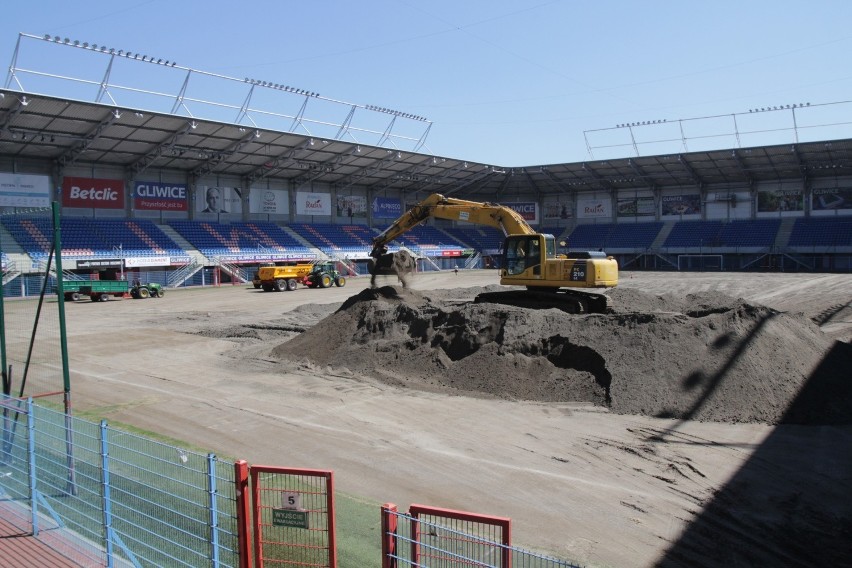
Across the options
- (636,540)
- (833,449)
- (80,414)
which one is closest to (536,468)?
(636,540)

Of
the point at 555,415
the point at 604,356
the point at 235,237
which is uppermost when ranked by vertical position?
the point at 235,237

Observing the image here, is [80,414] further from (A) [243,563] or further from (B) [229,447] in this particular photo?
(A) [243,563]

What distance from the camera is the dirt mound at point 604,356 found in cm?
1305

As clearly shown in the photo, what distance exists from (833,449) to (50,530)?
37.3 ft

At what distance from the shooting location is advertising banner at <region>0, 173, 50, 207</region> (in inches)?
1673

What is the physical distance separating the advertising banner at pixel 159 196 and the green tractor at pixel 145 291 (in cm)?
1199

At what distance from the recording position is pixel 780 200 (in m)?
60.8

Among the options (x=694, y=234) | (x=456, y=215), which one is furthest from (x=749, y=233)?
(x=456, y=215)

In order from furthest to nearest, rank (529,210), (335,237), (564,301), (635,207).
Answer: (529,210) < (635,207) < (335,237) < (564,301)

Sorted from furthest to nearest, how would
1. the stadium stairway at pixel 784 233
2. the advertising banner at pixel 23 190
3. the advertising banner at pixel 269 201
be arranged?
the advertising banner at pixel 269 201, the stadium stairway at pixel 784 233, the advertising banner at pixel 23 190

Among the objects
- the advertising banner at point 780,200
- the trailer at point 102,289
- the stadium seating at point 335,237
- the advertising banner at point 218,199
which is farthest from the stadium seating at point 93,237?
the advertising banner at point 780,200

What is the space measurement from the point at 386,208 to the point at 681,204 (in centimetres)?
3081

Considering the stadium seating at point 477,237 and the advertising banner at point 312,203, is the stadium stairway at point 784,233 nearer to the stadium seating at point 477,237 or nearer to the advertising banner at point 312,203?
the stadium seating at point 477,237

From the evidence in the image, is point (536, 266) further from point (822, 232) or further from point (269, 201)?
point (822, 232)
